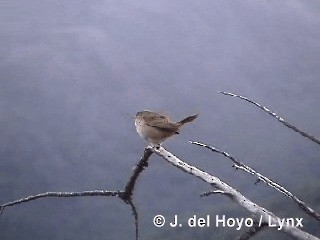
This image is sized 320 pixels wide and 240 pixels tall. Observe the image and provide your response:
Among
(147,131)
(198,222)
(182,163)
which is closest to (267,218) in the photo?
(182,163)

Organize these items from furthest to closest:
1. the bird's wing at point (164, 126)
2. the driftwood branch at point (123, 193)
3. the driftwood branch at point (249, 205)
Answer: the bird's wing at point (164, 126)
the driftwood branch at point (123, 193)
the driftwood branch at point (249, 205)

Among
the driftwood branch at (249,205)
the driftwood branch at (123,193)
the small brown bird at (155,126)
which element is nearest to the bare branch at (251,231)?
the driftwood branch at (249,205)

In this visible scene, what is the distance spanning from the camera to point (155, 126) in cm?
66

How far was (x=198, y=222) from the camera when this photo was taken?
1.83 ft

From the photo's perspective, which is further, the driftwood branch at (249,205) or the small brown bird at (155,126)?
the small brown bird at (155,126)

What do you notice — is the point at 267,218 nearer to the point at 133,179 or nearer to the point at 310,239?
the point at 310,239

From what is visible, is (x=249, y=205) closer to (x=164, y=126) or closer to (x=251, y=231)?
(x=251, y=231)

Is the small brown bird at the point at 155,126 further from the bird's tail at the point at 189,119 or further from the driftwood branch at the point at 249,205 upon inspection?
the driftwood branch at the point at 249,205

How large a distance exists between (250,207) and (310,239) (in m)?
0.06

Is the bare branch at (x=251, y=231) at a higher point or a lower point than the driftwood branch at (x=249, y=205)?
lower

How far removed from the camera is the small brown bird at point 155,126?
0.64 metres

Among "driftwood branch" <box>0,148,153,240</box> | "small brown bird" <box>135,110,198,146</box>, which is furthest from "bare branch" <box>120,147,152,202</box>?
"small brown bird" <box>135,110,198,146</box>

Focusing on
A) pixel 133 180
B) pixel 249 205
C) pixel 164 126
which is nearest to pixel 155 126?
pixel 164 126

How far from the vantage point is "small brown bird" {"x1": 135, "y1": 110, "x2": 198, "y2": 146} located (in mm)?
642
